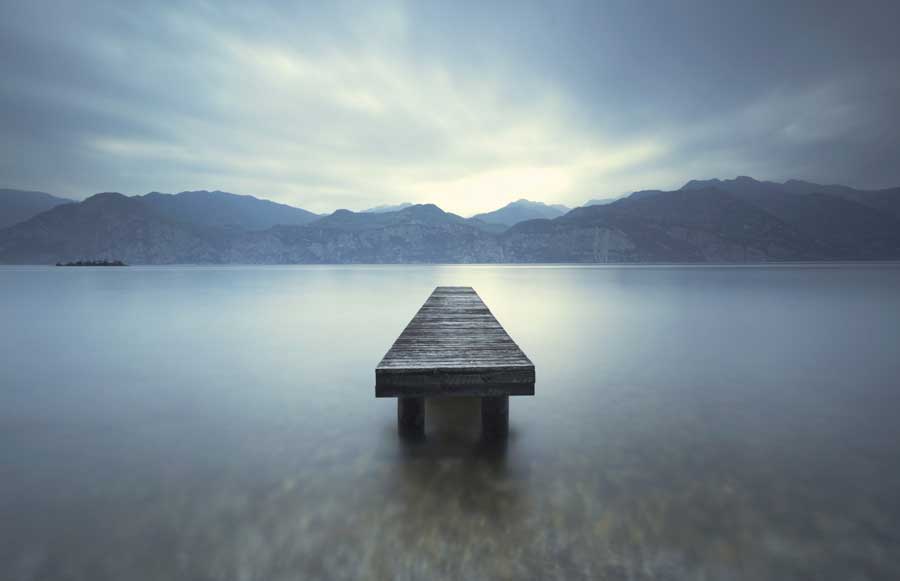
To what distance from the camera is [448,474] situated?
555 cm

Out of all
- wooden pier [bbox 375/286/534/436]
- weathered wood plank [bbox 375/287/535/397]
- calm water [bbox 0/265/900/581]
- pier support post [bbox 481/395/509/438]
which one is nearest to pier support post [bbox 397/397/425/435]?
wooden pier [bbox 375/286/534/436]

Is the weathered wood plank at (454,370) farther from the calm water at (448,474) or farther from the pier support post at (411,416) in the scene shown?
the calm water at (448,474)

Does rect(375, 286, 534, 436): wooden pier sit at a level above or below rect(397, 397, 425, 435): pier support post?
above

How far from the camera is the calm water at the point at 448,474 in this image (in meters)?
3.97

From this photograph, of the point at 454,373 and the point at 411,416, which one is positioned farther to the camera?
the point at 411,416

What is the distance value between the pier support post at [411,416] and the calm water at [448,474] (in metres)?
0.31

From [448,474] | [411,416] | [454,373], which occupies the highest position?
[454,373]

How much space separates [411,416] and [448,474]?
162cm

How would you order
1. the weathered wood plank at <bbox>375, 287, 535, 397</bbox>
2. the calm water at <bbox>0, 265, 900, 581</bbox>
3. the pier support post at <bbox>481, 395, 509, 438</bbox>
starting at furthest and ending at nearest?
the pier support post at <bbox>481, 395, 509, 438</bbox>
the weathered wood plank at <bbox>375, 287, 535, 397</bbox>
the calm water at <bbox>0, 265, 900, 581</bbox>

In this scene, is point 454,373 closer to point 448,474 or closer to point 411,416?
point 448,474

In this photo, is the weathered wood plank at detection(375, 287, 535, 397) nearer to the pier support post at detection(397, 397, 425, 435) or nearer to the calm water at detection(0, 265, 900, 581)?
the pier support post at detection(397, 397, 425, 435)

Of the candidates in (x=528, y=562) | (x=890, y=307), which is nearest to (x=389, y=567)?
(x=528, y=562)

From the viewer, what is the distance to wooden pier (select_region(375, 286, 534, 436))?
5695mm

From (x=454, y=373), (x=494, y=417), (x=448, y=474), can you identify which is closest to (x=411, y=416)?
(x=494, y=417)
